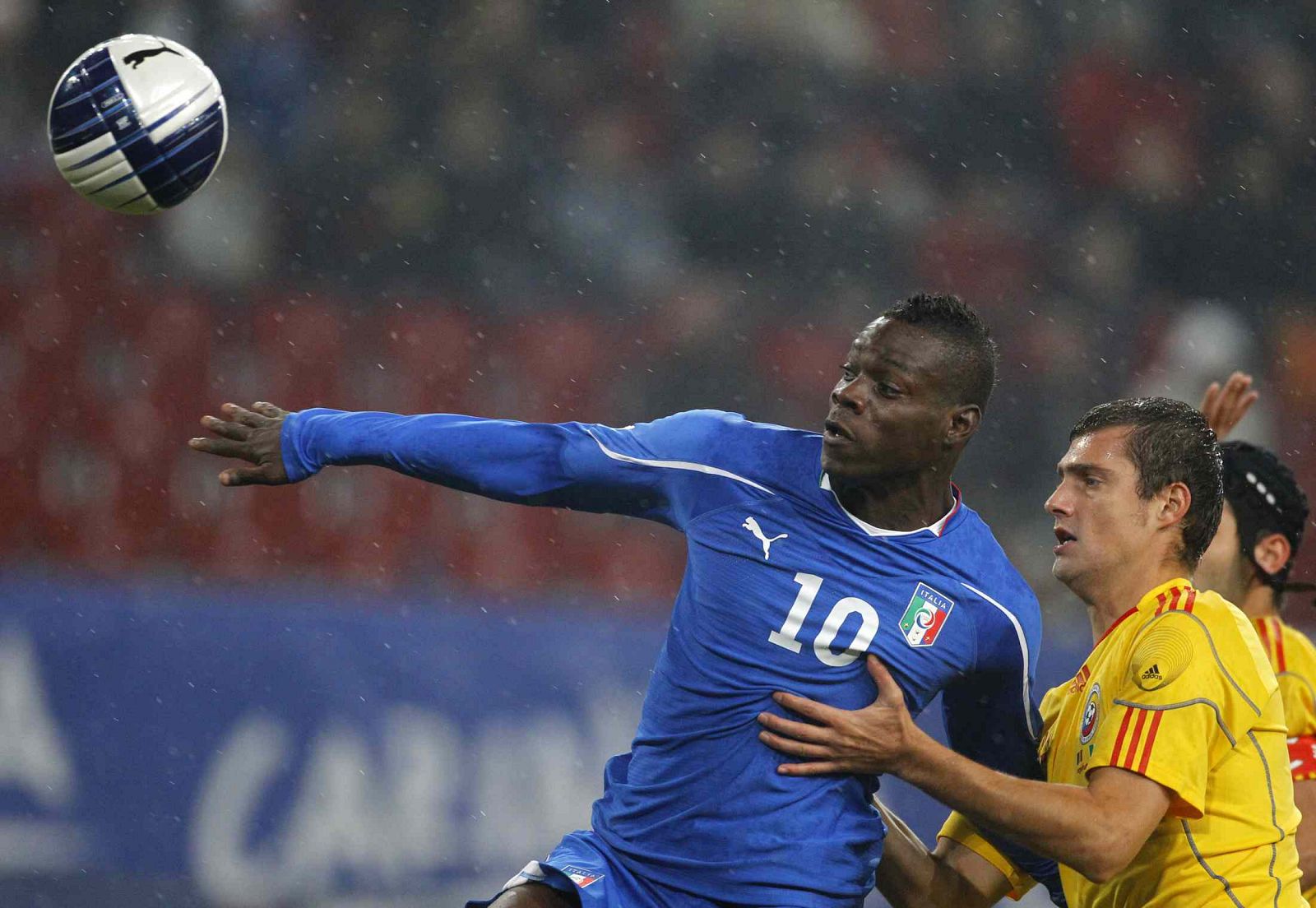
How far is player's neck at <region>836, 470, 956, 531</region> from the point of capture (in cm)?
320

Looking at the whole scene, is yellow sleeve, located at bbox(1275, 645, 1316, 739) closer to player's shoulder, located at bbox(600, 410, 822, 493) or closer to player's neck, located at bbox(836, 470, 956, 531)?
player's neck, located at bbox(836, 470, 956, 531)

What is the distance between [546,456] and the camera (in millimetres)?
3146

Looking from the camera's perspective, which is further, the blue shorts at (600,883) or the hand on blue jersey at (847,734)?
the blue shorts at (600,883)

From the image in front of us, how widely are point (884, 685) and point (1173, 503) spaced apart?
73cm

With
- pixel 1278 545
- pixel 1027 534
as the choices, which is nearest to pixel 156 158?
pixel 1278 545

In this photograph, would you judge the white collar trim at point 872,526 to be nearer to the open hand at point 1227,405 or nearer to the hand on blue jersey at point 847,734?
the hand on blue jersey at point 847,734

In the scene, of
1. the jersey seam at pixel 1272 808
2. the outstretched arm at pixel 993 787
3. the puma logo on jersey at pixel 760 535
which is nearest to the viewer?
the outstretched arm at pixel 993 787

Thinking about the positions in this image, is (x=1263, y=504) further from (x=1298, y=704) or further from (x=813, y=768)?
(x=813, y=768)

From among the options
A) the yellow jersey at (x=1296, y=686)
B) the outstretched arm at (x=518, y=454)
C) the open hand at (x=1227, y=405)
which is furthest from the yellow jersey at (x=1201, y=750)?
the open hand at (x=1227, y=405)

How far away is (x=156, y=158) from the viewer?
381 centimetres

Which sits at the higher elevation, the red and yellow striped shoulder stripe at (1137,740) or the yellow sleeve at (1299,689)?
the red and yellow striped shoulder stripe at (1137,740)

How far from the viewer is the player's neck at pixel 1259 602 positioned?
4.27m

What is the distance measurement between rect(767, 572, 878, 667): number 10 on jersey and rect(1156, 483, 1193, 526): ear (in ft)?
2.07

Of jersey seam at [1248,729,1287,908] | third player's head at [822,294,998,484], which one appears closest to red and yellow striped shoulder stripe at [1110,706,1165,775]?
jersey seam at [1248,729,1287,908]
